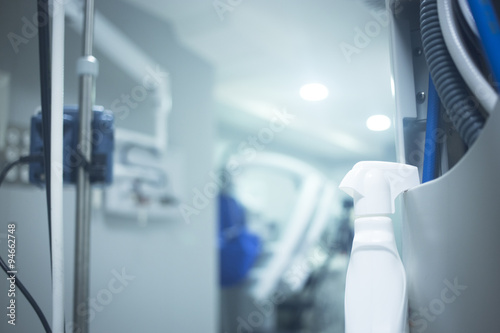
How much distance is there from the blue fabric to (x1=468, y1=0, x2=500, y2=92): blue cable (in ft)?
7.63

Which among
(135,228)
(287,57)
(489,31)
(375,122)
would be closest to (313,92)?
(287,57)

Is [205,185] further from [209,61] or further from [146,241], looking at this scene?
[209,61]

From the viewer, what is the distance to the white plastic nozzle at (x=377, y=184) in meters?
0.49

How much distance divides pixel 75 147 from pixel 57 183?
8.9 inches

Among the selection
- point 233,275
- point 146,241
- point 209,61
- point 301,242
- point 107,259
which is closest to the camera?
point 107,259

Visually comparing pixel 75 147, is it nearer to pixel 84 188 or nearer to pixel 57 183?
pixel 84 188

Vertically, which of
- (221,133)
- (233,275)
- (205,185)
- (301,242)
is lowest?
(233,275)

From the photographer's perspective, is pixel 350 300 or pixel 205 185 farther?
pixel 205 185

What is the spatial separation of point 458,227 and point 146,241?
1.34 metres

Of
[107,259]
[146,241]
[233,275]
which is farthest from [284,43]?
[233,275]

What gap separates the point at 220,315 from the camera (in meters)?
2.78

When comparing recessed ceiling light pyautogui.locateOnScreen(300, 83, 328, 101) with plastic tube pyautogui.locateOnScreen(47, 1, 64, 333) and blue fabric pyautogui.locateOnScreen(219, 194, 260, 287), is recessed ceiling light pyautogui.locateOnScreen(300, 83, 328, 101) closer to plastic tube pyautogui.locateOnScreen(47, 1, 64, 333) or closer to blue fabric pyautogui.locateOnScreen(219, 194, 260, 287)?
blue fabric pyautogui.locateOnScreen(219, 194, 260, 287)

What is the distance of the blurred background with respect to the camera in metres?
0.78

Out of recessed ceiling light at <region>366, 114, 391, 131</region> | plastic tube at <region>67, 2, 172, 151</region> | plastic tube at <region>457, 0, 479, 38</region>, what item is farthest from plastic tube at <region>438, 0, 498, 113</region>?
recessed ceiling light at <region>366, 114, 391, 131</region>
